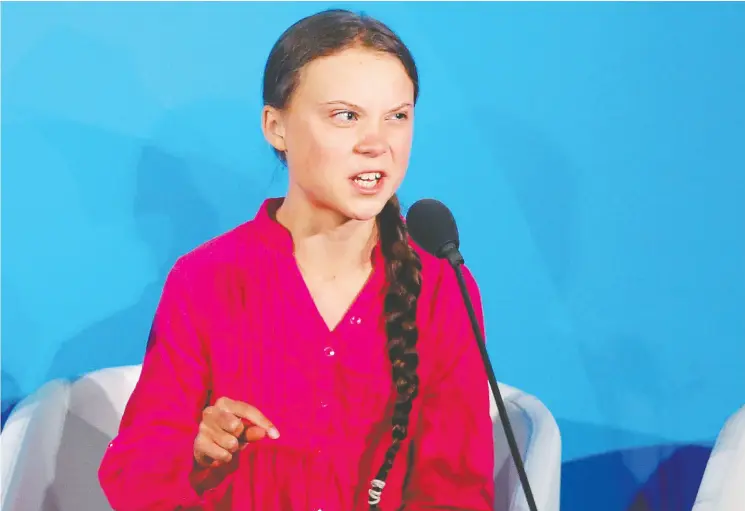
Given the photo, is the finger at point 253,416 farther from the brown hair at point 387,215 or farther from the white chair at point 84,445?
the white chair at point 84,445

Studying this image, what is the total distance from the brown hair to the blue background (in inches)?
12.1

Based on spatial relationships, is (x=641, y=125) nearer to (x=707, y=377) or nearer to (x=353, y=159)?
(x=707, y=377)

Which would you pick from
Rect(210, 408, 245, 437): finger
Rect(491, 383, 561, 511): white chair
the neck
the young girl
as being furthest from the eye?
Rect(491, 383, 561, 511): white chair

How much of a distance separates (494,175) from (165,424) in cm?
67

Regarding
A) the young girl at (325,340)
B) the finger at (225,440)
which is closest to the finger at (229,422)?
the finger at (225,440)

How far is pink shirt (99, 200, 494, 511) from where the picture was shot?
3.76 feet

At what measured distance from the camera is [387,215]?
122 cm

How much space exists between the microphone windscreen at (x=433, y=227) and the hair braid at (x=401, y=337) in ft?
0.67

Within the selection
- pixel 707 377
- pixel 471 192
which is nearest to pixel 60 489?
pixel 471 192

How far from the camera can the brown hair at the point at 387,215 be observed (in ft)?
3.68

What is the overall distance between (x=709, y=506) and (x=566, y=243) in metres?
0.49

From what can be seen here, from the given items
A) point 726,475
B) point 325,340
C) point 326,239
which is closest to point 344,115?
point 326,239

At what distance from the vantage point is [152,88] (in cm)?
149

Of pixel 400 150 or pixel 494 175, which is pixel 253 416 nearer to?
pixel 400 150
